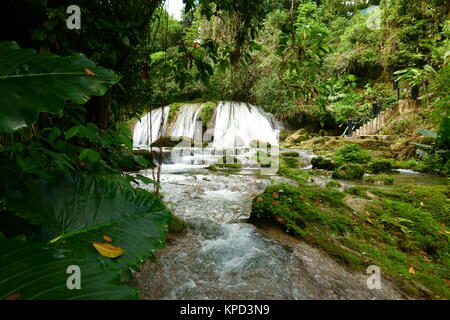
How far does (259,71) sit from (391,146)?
691cm

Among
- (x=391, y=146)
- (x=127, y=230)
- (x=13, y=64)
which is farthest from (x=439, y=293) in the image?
(x=391, y=146)

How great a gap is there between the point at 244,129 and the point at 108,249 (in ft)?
44.3

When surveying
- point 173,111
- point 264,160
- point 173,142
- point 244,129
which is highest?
point 173,111

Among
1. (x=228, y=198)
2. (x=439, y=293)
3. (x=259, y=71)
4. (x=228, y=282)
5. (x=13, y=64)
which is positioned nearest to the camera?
(x=13, y=64)

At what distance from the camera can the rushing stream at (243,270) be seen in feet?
5.68

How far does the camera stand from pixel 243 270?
2031 millimetres

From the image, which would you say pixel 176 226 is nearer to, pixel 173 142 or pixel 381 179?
pixel 381 179

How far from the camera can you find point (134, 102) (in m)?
3.09

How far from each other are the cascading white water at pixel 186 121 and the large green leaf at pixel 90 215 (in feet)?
42.2

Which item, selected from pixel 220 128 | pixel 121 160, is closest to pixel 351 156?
pixel 220 128

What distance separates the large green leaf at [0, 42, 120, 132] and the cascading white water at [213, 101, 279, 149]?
39.8 ft

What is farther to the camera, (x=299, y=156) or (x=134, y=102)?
(x=299, y=156)

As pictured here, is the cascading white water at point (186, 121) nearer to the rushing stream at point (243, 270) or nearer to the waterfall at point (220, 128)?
the waterfall at point (220, 128)
